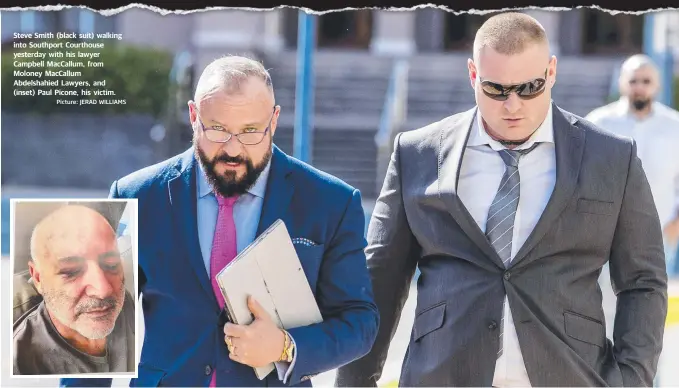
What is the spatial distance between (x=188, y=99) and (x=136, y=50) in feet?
1.18

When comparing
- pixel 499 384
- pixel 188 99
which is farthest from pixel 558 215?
pixel 188 99

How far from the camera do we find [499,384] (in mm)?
Result: 3469

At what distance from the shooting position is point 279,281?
11.5ft

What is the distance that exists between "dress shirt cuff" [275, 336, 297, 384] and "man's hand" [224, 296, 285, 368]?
0.13ft

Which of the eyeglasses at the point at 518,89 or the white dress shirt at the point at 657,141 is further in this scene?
the white dress shirt at the point at 657,141

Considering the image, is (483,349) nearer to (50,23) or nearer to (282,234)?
(282,234)

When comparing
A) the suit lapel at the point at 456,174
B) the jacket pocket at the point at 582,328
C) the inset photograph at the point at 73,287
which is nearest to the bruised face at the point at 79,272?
the inset photograph at the point at 73,287

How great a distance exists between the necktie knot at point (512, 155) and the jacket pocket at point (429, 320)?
50 centimetres

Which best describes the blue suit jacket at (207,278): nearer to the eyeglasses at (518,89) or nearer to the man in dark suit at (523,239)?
the man in dark suit at (523,239)

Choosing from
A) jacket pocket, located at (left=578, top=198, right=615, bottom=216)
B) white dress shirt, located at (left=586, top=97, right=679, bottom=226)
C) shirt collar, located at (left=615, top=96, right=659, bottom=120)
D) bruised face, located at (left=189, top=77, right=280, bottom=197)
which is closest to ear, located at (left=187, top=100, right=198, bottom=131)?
bruised face, located at (left=189, top=77, right=280, bottom=197)

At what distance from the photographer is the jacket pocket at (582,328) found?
346cm

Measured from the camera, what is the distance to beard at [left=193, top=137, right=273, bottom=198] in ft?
11.6

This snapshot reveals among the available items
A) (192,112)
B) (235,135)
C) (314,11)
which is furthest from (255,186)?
(314,11)

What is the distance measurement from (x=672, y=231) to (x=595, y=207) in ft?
4.65
